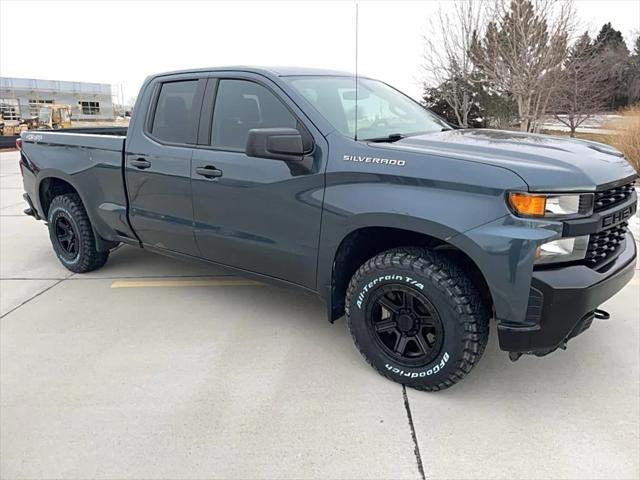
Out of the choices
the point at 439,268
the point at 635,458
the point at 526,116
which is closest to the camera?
the point at 635,458

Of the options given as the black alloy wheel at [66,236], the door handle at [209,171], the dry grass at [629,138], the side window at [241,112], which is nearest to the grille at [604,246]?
the side window at [241,112]

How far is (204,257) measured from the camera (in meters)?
3.83

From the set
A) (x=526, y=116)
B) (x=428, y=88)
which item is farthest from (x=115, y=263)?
(x=428, y=88)

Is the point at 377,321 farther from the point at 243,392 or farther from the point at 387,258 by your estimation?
the point at 243,392

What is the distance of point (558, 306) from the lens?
238cm

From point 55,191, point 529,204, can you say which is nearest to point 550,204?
point 529,204

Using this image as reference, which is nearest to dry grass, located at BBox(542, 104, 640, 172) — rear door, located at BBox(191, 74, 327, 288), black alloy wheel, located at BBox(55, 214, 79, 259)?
rear door, located at BBox(191, 74, 327, 288)

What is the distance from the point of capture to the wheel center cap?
2836 mm

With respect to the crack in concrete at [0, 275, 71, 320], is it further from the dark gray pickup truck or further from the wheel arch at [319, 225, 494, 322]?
the wheel arch at [319, 225, 494, 322]

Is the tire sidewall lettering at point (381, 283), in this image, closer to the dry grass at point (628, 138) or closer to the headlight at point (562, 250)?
the headlight at point (562, 250)

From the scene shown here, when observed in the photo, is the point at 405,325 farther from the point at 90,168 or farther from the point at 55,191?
the point at 55,191

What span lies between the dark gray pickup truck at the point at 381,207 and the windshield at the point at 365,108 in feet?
0.05

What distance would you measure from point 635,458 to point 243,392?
1970 millimetres

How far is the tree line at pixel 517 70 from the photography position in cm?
1484
